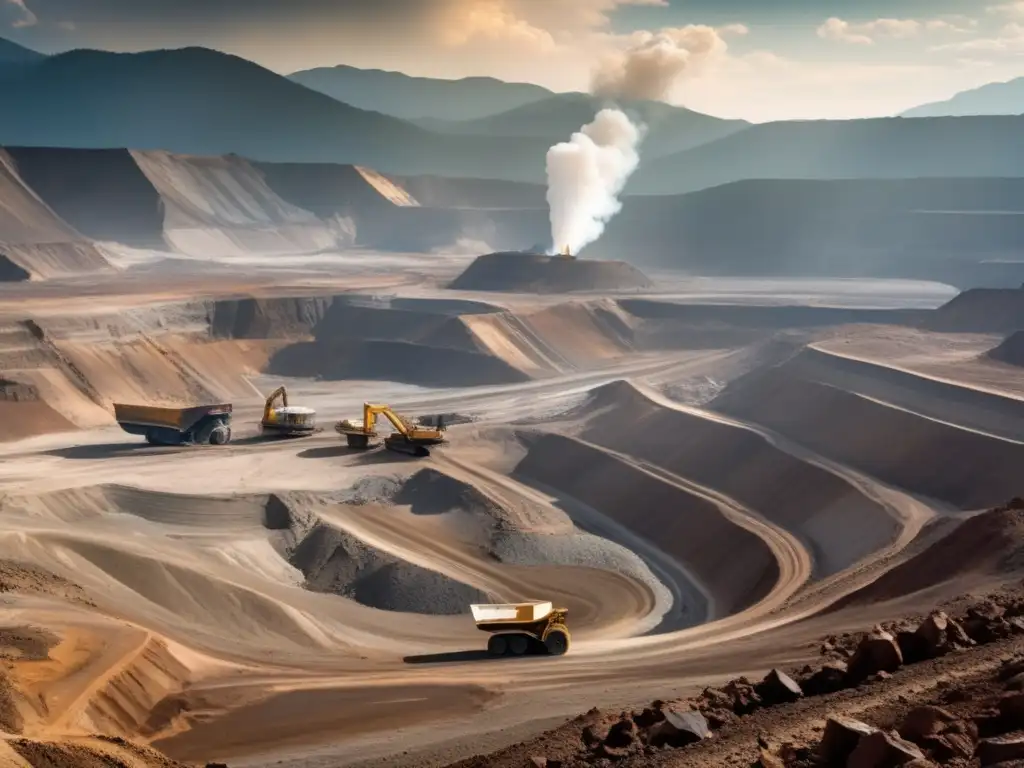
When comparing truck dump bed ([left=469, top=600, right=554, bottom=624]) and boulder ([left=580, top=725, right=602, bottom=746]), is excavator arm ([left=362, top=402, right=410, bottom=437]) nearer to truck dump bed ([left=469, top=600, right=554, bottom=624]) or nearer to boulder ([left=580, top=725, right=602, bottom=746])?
truck dump bed ([left=469, top=600, right=554, bottom=624])

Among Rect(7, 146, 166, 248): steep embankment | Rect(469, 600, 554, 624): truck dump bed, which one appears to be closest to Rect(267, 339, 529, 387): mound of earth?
Rect(469, 600, 554, 624): truck dump bed

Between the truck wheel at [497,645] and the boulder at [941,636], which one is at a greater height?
the boulder at [941,636]

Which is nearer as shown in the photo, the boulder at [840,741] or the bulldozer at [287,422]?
the boulder at [840,741]

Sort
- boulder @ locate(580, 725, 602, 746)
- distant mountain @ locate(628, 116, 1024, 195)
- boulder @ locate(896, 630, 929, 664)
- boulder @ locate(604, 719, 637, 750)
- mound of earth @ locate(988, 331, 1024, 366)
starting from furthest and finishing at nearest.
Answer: distant mountain @ locate(628, 116, 1024, 195)
mound of earth @ locate(988, 331, 1024, 366)
boulder @ locate(896, 630, 929, 664)
boulder @ locate(580, 725, 602, 746)
boulder @ locate(604, 719, 637, 750)

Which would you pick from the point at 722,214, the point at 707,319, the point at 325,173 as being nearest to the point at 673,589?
the point at 707,319

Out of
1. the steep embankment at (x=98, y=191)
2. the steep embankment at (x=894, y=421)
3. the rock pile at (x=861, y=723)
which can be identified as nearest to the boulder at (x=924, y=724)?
the rock pile at (x=861, y=723)

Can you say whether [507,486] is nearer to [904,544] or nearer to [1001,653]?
[904,544]

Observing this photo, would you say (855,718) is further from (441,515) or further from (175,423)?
(175,423)

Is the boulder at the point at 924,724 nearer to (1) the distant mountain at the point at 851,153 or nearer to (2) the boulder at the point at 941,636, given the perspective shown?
(2) the boulder at the point at 941,636
